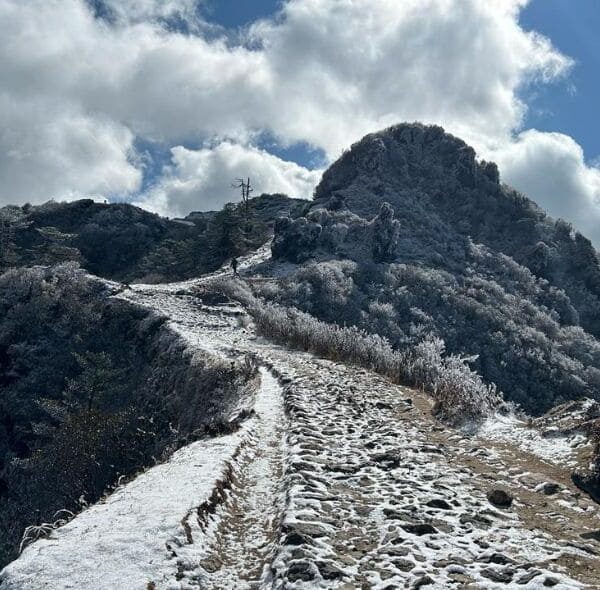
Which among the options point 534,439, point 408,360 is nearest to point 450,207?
point 408,360

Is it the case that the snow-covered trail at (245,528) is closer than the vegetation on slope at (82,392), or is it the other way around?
the snow-covered trail at (245,528)

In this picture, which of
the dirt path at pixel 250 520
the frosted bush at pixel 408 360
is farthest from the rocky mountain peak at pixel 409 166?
the dirt path at pixel 250 520

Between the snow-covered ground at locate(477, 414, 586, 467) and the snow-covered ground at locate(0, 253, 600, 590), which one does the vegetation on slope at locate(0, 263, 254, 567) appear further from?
the snow-covered ground at locate(477, 414, 586, 467)

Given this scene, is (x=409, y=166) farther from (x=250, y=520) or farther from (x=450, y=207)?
(x=250, y=520)

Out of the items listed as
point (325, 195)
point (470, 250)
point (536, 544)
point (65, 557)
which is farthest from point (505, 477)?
point (325, 195)

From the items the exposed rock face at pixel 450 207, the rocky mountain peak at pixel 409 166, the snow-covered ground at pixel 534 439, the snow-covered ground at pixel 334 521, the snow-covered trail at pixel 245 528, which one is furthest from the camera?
the rocky mountain peak at pixel 409 166

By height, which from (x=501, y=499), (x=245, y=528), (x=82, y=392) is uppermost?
(x=501, y=499)

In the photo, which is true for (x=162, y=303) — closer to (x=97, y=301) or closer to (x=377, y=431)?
(x=97, y=301)

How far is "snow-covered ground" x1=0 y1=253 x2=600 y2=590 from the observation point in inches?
→ 224

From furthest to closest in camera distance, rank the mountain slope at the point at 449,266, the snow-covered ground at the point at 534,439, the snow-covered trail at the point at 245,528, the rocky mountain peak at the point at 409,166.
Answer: the rocky mountain peak at the point at 409,166 → the mountain slope at the point at 449,266 → the snow-covered ground at the point at 534,439 → the snow-covered trail at the point at 245,528

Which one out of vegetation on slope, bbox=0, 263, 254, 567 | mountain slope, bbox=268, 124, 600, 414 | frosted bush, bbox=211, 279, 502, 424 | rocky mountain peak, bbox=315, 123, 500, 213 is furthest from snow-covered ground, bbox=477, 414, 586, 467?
rocky mountain peak, bbox=315, 123, 500, 213

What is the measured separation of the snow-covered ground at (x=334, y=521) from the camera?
5.70 m

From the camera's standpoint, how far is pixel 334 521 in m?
7.09

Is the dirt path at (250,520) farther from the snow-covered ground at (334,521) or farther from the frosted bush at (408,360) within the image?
the frosted bush at (408,360)
